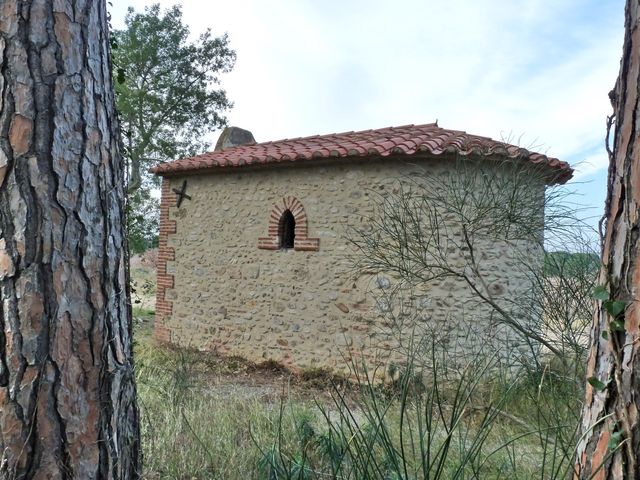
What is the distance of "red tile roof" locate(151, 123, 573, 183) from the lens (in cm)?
605

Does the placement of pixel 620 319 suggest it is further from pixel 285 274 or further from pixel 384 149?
pixel 285 274

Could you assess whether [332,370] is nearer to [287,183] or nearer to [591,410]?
[287,183]

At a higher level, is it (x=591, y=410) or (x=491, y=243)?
(x=491, y=243)

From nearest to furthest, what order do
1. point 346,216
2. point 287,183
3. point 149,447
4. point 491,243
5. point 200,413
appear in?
point 149,447 < point 200,413 < point 491,243 < point 346,216 < point 287,183

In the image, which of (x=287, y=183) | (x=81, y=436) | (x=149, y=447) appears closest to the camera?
(x=81, y=436)

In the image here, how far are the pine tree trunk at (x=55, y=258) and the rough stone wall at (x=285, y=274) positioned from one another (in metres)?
4.67

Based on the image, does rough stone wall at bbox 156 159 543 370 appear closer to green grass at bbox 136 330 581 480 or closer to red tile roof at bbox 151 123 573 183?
red tile roof at bbox 151 123 573 183

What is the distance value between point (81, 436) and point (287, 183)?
6221 mm

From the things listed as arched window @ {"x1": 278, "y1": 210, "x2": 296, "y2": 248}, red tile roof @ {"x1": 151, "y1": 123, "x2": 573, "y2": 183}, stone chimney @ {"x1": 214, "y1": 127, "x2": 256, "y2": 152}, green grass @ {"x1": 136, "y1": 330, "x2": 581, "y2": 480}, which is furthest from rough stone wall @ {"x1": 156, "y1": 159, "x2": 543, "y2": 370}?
stone chimney @ {"x1": 214, "y1": 127, "x2": 256, "y2": 152}

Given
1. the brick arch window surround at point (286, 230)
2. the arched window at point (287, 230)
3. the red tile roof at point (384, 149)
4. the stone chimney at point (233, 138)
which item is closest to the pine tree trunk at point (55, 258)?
the red tile roof at point (384, 149)

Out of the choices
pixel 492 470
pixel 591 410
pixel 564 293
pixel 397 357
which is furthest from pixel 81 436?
pixel 397 357

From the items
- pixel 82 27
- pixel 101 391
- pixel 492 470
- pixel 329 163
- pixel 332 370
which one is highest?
pixel 329 163

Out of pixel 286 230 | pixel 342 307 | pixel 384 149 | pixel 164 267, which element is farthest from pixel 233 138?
pixel 342 307

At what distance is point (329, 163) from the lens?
7.13 metres
